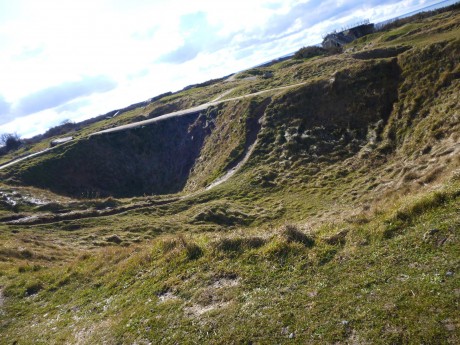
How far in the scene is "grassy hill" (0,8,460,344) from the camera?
11562mm

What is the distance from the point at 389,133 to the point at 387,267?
110ft

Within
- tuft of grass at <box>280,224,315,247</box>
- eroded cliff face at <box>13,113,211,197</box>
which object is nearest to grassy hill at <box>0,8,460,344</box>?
tuft of grass at <box>280,224,315,247</box>

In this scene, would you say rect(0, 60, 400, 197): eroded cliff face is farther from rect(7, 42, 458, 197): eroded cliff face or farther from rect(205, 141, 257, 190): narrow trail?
rect(205, 141, 257, 190): narrow trail

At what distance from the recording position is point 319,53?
4594 inches

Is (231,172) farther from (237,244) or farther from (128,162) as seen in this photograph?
(237,244)

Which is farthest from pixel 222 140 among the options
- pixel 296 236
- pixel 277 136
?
pixel 296 236

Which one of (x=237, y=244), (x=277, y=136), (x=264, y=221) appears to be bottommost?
(x=264, y=221)


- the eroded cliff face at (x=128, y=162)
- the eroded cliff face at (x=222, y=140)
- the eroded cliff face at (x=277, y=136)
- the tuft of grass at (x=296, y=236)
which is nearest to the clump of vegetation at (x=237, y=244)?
the tuft of grass at (x=296, y=236)

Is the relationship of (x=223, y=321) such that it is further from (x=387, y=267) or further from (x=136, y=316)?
(x=387, y=267)

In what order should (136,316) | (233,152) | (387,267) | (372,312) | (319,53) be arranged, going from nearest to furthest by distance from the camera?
(372,312) < (387,267) < (136,316) < (233,152) < (319,53)

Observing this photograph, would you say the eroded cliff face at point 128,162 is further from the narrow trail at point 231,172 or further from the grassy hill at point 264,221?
the narrow trail at point 231,172

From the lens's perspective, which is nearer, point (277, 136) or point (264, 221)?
point (264, 221)

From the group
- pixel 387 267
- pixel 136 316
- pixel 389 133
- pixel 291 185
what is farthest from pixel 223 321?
pixel 389 133

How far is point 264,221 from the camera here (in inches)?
1442
